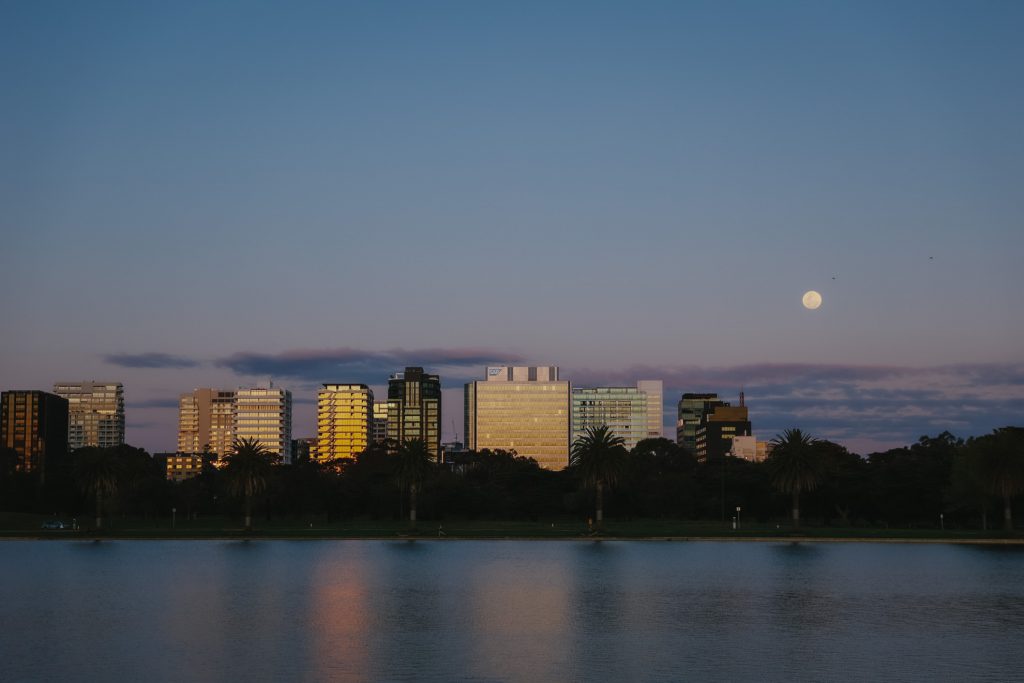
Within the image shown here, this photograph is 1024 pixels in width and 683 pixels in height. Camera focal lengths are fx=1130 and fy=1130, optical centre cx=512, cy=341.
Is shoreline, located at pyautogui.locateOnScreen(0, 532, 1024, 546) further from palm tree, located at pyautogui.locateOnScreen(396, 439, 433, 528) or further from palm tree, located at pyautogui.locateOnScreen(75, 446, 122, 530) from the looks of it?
palm tree, located at pyautogui.locateOnScreen(396, 439, 433, 528)

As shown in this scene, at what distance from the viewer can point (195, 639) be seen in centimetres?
5019

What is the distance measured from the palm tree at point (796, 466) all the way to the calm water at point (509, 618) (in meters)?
49.9

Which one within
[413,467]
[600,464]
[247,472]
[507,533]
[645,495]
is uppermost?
[600,464]

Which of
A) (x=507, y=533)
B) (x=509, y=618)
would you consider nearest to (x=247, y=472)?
(x=507, y=533)

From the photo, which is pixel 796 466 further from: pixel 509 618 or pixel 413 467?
pixel 509 618

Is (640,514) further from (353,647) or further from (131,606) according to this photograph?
(353,647)

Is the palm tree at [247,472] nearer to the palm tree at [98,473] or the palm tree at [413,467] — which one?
the palm tree at [98,473]

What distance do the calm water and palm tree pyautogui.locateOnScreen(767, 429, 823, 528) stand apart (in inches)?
1963

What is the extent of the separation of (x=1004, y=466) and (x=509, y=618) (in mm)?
101561

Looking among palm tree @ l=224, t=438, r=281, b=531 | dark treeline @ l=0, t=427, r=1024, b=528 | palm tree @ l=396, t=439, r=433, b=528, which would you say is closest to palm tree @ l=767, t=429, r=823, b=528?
dark treeline @ l=0, t=427, r=1024, b=528

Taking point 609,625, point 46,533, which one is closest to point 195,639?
point 609,625

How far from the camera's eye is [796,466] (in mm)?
155625

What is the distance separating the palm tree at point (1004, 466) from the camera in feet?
457

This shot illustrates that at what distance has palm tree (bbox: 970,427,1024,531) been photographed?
139m
